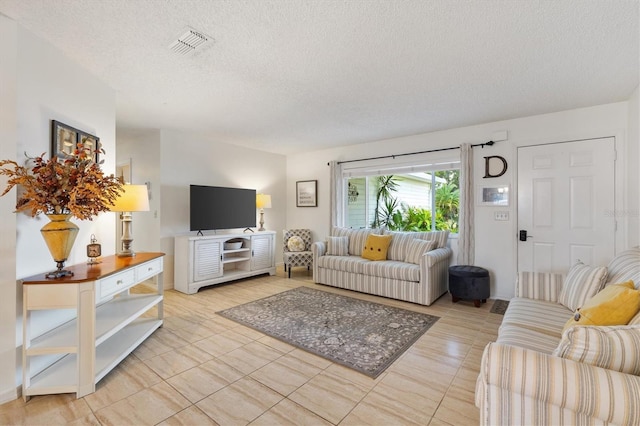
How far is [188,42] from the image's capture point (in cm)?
207

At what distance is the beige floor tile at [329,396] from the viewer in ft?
5.65

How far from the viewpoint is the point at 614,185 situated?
3.24 m

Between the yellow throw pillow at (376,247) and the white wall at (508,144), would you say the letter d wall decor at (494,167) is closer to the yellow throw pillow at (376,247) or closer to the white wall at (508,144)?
the white wall at (508,144)

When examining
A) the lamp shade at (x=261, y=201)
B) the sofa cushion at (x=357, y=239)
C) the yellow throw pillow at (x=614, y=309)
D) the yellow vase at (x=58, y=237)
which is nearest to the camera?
the yellow throw pillow at (x=614, y=309)

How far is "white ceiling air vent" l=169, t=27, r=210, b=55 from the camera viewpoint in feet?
6.48

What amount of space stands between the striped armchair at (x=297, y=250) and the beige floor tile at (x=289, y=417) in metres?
3.44

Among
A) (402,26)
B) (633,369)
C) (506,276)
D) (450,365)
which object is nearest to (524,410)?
(633,369)

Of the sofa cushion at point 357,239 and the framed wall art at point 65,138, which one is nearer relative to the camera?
the framed wall art at point 65,138

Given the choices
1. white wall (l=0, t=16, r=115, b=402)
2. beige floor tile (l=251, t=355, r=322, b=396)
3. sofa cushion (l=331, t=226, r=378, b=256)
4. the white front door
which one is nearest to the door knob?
the white front door

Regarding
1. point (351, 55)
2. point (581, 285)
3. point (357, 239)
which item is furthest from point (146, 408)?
point (357, 239)

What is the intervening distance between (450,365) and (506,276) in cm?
223

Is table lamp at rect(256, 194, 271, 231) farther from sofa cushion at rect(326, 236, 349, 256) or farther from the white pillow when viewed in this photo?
sofa cushion at rect(326, 236, 349, 256)

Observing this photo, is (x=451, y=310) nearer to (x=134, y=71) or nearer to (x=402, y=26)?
(x=402, y=26)

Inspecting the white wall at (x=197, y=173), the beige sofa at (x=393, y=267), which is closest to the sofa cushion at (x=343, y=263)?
the beige sofa at (x=393, y=267)
